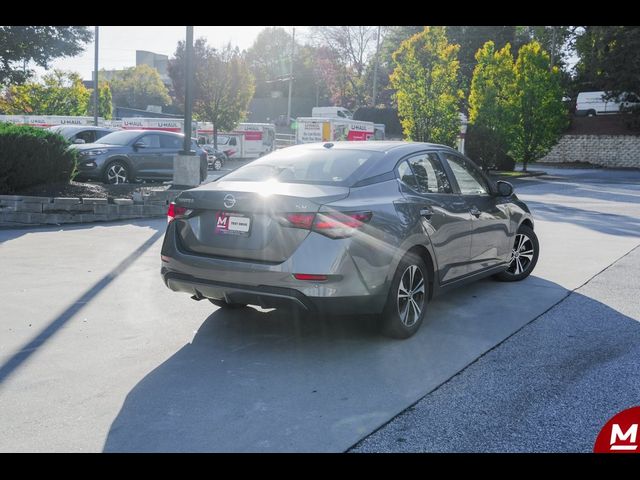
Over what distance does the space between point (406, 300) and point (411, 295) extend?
0.20 ft

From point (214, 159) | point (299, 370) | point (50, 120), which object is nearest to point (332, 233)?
point (299, 370)

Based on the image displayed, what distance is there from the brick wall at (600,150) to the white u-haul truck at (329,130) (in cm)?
1508

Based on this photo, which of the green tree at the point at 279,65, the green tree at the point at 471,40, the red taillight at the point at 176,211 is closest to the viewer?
the red taillight at the point at 176,211

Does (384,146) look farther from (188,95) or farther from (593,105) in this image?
(593,105)

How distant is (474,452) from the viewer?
3.37m

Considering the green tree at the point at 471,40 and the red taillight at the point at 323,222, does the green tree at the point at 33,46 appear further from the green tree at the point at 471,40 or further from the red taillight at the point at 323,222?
the green tree at the point at 471,40

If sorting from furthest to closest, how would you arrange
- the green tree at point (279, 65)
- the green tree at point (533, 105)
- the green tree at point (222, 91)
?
the green tree at point (279, 65) → the green tree at point (222, 91) → the green tree at point (533, 105)

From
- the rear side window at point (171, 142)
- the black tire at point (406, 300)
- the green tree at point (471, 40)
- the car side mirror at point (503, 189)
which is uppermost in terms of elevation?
the green tree at point (471, 40)

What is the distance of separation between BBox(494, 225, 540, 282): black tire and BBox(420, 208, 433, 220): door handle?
93.4 inches

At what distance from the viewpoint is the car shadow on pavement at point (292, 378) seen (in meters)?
3.56

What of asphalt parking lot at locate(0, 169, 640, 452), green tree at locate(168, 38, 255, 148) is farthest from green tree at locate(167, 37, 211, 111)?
asphalt parking lot at locate(0, 169, 640, 452)

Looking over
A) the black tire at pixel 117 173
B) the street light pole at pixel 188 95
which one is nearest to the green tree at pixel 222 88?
the black tire at pixel 117 173
